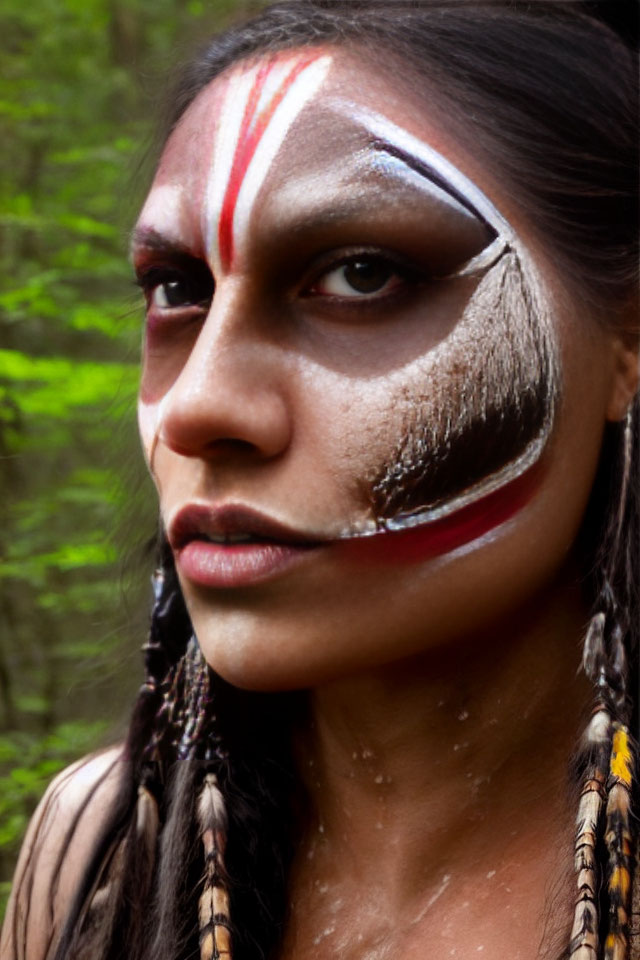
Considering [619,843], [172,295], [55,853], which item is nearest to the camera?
[619,843]

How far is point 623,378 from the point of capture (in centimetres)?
151

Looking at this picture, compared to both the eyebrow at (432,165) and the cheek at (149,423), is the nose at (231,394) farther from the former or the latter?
the eyebrow at (432,165)

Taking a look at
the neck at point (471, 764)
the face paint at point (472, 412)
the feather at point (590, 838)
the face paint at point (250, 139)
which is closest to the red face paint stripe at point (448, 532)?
the face paint at point (472, 412)

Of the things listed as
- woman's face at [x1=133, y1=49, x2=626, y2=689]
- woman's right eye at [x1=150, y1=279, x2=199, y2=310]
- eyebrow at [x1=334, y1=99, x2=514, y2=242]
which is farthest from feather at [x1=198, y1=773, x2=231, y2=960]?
eyebrow at [x1=334, y1=99, x2=514, y2=242]

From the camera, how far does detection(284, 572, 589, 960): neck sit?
145 centimetres

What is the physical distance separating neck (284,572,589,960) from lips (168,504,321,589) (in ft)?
0.81

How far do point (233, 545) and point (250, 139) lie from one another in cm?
57

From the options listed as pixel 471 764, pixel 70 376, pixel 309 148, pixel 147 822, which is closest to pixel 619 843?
pixel 471 764

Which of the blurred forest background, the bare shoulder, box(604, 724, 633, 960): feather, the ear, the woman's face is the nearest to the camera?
box(604, 724, 633, 960): feather

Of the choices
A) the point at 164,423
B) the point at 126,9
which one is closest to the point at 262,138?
the point at 164,423

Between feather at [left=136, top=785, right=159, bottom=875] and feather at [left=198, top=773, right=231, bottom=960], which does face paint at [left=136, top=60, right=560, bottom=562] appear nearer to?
feather at [left=198, top=773, right=231, bottom=960]

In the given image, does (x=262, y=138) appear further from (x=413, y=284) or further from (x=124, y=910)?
(x=124, y=910)

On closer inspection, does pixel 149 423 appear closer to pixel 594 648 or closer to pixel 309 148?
pixel 309 148

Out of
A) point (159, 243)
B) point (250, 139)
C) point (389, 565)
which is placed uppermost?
point (250, 139)
